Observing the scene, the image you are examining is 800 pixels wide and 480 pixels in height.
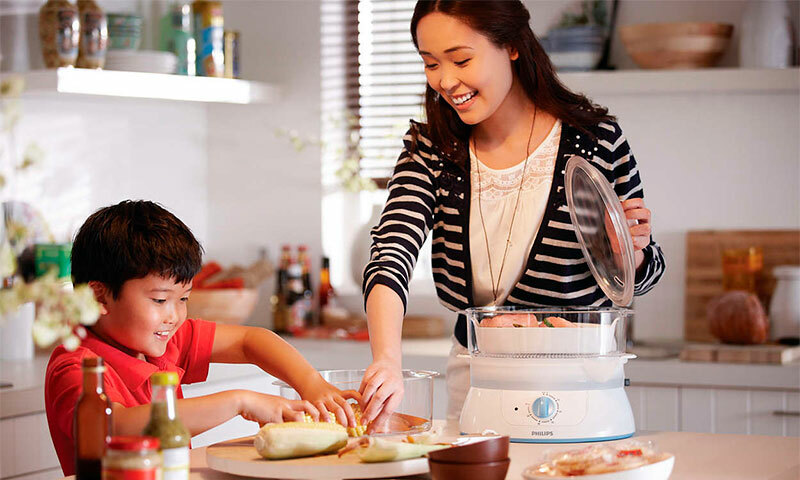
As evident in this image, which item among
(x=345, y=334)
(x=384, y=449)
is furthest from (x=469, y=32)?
(x=345, y=334)

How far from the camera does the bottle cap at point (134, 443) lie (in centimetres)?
81

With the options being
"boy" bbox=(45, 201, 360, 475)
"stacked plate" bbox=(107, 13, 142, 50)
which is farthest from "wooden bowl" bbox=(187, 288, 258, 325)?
"boy" bbox=(45, 201, 360, 475)

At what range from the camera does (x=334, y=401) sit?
1.21 meters

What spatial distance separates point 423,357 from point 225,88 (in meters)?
1.00

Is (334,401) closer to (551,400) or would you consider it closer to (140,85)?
(551,400)

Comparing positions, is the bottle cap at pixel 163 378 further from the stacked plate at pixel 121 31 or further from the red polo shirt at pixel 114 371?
the stacked plate at pixel 121 31

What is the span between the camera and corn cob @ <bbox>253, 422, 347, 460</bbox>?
1047mm

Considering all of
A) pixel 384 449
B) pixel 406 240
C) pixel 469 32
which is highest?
pixel 469 32

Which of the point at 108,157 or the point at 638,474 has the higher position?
the point at 108,157

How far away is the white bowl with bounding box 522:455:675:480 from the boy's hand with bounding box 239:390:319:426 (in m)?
0.29

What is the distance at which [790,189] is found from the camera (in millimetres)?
2762

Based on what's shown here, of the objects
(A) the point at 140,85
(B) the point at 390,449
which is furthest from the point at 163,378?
(A) the point at 140,85

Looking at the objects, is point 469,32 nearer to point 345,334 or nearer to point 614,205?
point 614,205

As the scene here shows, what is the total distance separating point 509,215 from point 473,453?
26.0 inches
